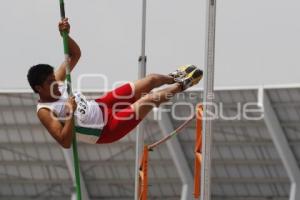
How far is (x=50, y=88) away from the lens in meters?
11.5

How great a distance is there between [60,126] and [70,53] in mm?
915

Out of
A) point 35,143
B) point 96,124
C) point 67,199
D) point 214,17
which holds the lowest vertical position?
point 67,199

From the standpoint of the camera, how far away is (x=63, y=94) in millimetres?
11602

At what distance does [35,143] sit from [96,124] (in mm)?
22735

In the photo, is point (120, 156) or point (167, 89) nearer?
point (167, 89)

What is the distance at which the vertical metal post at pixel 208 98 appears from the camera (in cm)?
1173

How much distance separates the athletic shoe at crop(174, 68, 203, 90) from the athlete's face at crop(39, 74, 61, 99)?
1.52m

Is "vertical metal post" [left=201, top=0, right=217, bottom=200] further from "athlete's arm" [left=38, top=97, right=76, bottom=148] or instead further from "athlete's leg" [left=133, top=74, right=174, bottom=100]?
"athlete's arm" [left=38, top=97, right=76, bottom=148]

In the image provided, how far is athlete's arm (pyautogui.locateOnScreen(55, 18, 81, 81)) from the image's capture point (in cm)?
1111

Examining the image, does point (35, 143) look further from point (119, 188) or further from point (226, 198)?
point (226, 198)

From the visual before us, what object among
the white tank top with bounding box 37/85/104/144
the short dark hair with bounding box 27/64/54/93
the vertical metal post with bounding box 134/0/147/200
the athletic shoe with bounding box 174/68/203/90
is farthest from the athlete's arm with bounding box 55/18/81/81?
the vertical metal post with bounding box 134/0/147/200

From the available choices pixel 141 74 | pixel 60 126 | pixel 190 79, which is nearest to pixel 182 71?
pixel 190 79

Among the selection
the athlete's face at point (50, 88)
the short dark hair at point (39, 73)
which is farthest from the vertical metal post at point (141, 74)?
the short dark hair at point (39, 73)

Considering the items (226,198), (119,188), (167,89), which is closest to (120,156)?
(119,188)
